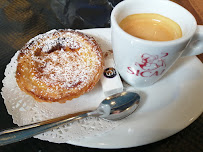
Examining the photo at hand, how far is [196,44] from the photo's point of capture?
73 cm

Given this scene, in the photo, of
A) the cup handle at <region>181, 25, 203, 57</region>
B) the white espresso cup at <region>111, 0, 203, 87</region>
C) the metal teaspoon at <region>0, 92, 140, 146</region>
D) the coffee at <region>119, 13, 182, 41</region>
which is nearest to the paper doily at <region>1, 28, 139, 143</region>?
the metal teaspoon at <region>0, 92, 140, 146</region>

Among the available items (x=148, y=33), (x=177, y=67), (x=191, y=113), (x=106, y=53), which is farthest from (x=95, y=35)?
(x=191, y=113)

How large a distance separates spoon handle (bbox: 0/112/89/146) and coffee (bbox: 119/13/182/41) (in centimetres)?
41

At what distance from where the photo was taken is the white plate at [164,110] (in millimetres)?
583

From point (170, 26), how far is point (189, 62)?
182 millimetres

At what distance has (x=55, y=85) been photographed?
2.32 ft

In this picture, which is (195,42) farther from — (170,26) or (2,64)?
(2,64)

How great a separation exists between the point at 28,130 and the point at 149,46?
1.45ft

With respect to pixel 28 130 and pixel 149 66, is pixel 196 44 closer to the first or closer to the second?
pixel 149 66

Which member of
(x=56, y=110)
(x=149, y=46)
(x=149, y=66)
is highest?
(x=149, y=46)

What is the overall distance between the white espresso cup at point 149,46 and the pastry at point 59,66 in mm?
121

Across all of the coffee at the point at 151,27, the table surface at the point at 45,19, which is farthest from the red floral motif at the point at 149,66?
the table surface at the point at 45,19

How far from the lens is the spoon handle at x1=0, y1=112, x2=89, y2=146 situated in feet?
1.81

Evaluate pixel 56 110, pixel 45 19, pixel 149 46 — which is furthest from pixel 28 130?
pixel 45 19
